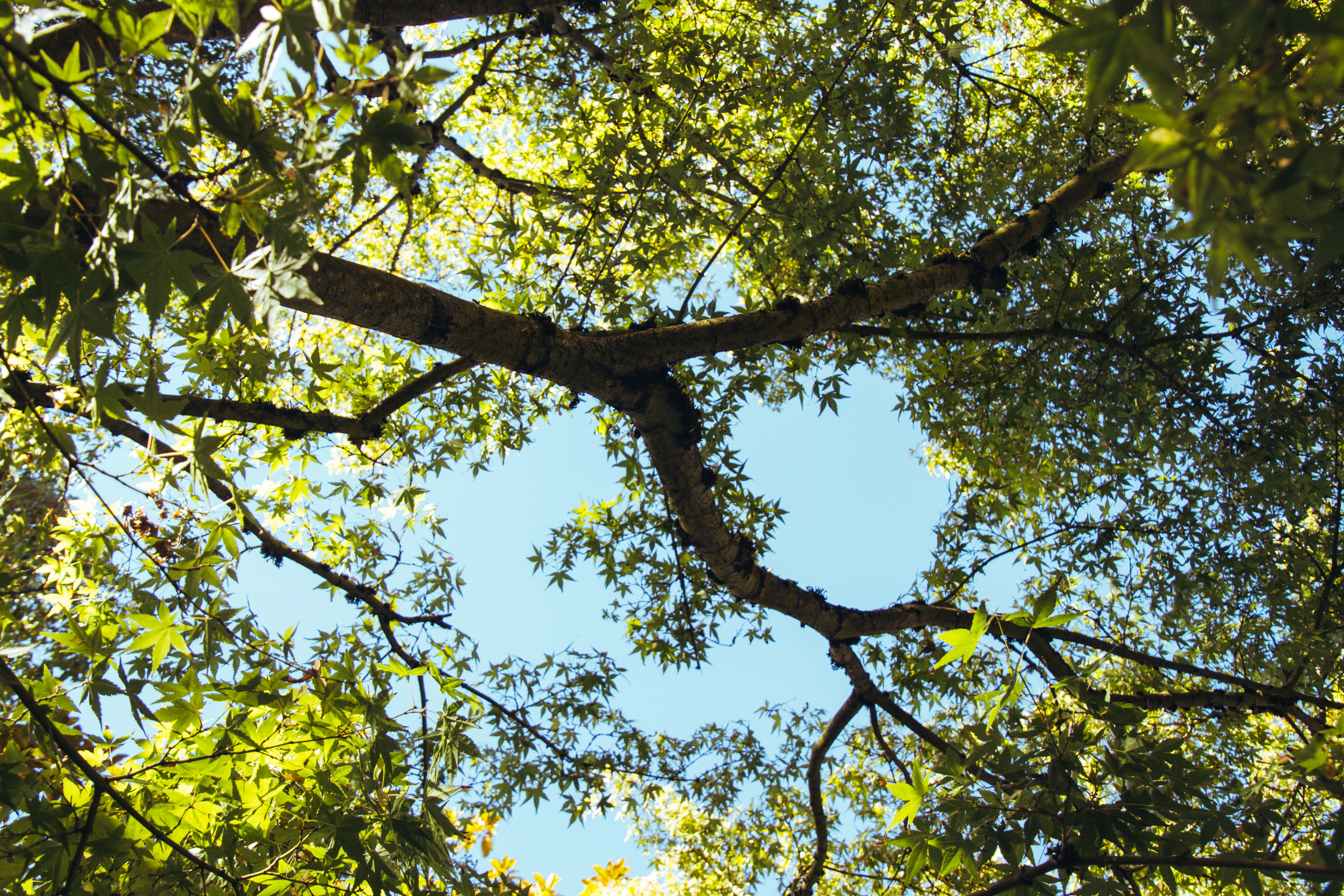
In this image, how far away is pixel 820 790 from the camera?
511 cm

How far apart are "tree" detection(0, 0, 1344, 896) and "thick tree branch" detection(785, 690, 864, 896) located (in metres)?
0.05

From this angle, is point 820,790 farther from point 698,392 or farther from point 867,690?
point 698,392

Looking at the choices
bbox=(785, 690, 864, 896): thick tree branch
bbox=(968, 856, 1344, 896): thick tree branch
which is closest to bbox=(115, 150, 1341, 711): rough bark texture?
bbox=(968, 856, 1344, 896): thick tree branch

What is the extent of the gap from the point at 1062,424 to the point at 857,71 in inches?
98.6

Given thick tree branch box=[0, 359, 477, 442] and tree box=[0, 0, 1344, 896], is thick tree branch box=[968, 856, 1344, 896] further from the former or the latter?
thick tree branch box=[0, 359, 477, 442]

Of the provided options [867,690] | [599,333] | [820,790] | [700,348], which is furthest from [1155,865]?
[820,790]

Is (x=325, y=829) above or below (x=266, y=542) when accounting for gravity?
below

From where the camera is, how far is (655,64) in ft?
10.4

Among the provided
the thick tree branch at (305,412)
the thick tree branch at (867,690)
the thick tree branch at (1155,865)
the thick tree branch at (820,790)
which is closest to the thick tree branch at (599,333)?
the thick tree branch at (305,412)

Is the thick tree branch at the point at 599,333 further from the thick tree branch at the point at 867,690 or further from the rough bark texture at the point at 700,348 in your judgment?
the thick tree branch at the point at 867,690

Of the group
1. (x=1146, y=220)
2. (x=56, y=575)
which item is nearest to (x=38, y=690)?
(x=56, y=575)

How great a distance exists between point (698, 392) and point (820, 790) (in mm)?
3325

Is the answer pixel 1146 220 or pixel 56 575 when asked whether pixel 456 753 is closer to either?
pixel 56 575

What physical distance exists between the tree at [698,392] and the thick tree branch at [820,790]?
50 mm
